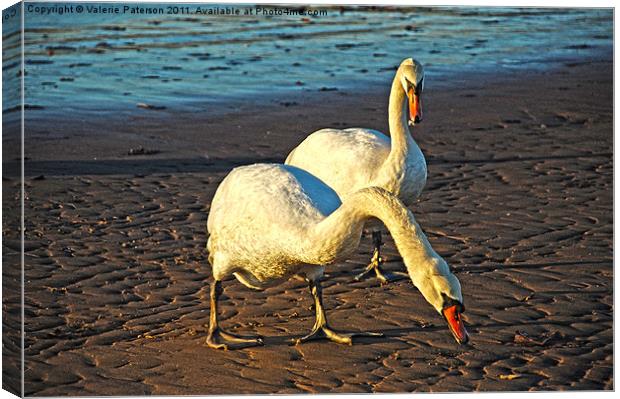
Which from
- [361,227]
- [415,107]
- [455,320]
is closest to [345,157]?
[415,107]

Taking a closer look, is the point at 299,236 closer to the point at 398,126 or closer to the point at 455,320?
the point at 455,320

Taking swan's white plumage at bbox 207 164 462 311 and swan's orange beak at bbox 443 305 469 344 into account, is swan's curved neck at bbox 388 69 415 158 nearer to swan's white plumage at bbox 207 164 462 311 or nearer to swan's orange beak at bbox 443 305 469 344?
swan's white plumage at bbox 207 164 462 311

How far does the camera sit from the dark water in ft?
34.4

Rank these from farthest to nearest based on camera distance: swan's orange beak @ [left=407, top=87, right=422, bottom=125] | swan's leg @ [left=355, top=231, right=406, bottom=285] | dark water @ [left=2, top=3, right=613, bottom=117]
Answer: dark water @ [left=2, top=3, right=613, bottom=117]
swan's leg @ [left=355, top=231, right=406, bottom=285]
swan's orange beak @ [left=407, top=87, right=422, bottom=125]

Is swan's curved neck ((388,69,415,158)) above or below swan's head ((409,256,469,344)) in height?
above

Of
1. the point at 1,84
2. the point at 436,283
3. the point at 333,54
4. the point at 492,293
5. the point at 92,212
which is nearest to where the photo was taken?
the point at 436,283

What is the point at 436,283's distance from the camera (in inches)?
256

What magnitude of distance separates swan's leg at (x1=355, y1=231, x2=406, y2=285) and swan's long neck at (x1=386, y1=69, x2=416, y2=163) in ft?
2.53

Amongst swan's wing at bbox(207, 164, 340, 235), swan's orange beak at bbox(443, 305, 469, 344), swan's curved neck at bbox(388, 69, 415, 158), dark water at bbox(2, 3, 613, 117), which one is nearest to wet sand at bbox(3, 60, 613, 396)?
dark water at bbox(2, 3, 613, 117)

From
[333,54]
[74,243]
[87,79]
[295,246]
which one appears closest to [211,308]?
[295,246]

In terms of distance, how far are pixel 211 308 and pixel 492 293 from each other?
1944 mm

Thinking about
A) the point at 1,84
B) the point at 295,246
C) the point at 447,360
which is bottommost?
the point at 447,360

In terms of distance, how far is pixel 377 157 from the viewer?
9281mm

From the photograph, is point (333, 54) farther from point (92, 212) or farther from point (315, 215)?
point (315, 215)
